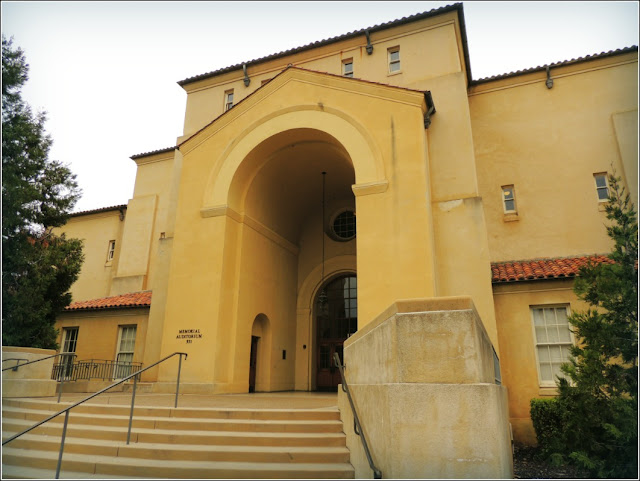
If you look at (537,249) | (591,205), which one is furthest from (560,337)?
(591,205)

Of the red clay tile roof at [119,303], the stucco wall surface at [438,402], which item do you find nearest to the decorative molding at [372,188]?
the stucco wall surface at [438,402]

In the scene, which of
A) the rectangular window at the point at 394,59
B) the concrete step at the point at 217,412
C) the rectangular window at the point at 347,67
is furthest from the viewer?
the rectangular window at the point at 347,67

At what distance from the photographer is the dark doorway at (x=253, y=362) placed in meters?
17.2

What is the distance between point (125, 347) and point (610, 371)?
18.3 m

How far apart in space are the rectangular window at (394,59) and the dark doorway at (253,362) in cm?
1316

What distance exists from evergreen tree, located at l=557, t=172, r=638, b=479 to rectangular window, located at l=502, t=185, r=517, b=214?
1042 centimetres

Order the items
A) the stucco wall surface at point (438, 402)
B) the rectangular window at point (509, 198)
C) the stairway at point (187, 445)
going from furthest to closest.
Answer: the rectangular window at point (509, 198) < the stairway at point (187, 445) < the stucco wall surface at point (438, 402)

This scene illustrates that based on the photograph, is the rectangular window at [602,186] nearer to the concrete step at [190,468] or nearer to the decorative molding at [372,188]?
the decorative molding at [372,188]

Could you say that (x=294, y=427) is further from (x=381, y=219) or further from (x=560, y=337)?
(x=560, y=337)

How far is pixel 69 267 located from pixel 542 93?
2046 cm

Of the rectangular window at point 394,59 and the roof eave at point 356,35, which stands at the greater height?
the roof eave at point 356,35

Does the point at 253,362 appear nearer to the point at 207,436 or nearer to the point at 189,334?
the point at 189,334

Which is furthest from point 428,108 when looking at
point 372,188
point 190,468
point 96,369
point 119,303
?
point 96,369

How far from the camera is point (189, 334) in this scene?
14648mm
